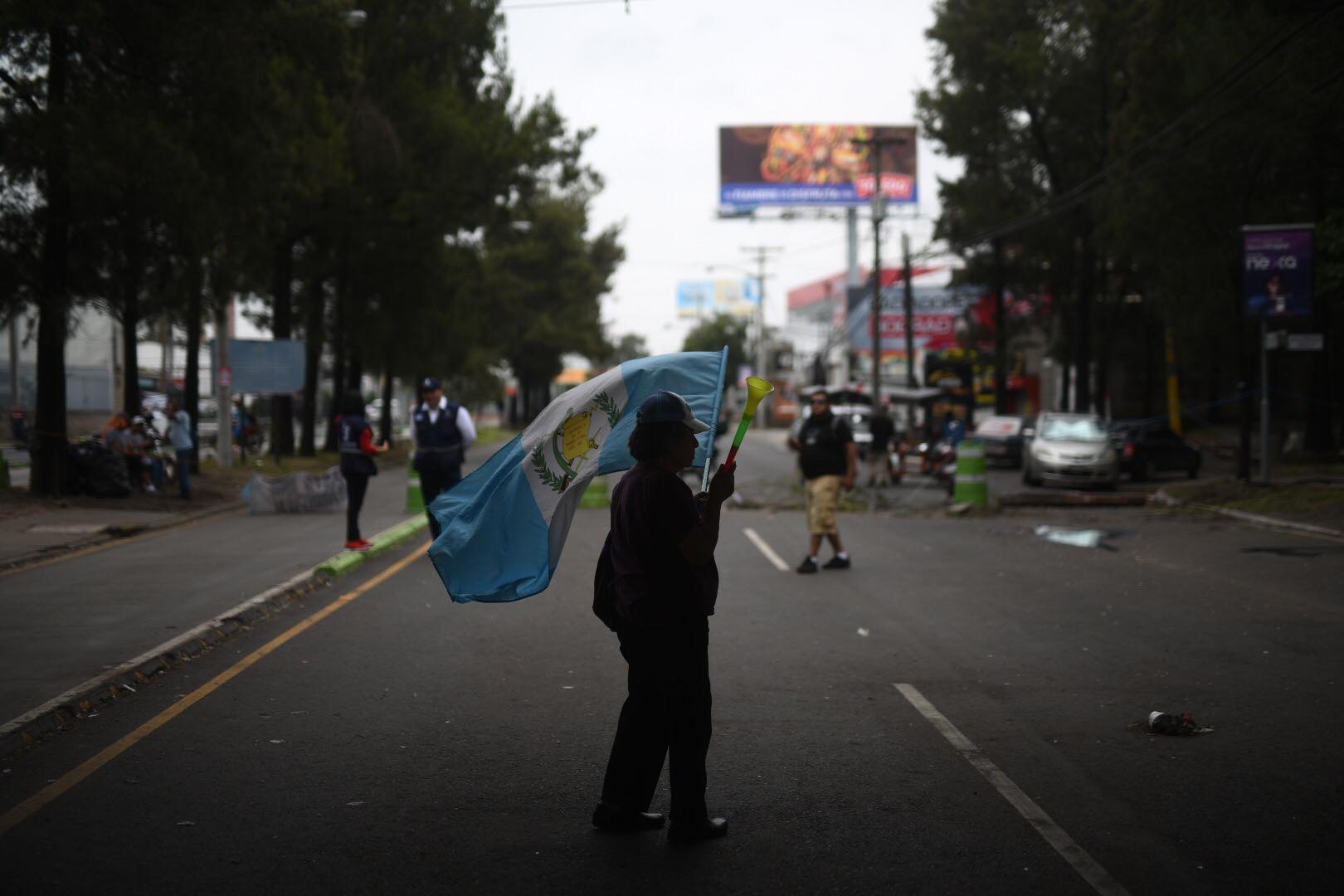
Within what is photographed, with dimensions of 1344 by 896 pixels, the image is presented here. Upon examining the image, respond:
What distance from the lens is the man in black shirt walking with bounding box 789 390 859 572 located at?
13703 mm

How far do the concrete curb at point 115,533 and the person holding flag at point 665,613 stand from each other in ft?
35.7

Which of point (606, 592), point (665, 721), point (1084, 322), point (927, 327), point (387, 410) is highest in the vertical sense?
point (927, 327)

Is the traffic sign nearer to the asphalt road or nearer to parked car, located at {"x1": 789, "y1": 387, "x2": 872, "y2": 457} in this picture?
parked car, located at {"x1": 789, "y1": 387, "x2": 872, "y2": 457}

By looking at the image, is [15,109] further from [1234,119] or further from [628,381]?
[1234,119]

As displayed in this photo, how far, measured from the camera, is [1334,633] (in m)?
9.93

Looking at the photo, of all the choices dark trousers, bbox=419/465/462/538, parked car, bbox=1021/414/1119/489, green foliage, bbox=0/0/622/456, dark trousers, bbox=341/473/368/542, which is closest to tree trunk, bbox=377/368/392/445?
green foliage, bbox=0/0/622/456

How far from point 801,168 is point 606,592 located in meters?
69.7

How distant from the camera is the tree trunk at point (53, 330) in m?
20.2

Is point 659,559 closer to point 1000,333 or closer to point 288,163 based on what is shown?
point 288,163

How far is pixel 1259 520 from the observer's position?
66.6ft

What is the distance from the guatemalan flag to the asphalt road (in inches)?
38.9

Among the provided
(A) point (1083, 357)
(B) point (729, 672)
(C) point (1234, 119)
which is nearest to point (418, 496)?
(B) point (729, 672)

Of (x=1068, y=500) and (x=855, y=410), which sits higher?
(x=855, y=410)

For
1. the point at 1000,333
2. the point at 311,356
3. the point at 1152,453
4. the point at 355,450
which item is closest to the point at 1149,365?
the point at 1000,333
